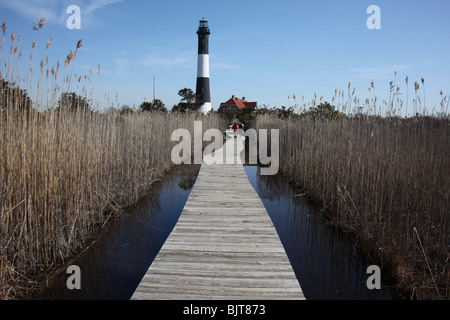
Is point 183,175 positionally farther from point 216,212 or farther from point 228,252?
point 228,252

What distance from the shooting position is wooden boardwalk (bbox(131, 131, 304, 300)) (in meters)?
1.70

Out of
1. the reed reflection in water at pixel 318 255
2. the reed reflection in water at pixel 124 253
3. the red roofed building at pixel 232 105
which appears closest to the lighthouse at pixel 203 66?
the red roofed building at pixel 232 105

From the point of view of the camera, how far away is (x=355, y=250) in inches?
106

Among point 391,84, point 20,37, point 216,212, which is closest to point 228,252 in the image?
point 216,212

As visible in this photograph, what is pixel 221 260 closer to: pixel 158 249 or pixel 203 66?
pixel 158 249

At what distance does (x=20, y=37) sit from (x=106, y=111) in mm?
1806

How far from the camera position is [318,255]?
2.68 m

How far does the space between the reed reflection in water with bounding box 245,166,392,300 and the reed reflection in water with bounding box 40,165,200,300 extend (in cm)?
125

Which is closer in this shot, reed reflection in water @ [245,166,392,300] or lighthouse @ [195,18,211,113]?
reed reflection in water @ [245,166,392,300]

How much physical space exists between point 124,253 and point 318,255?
1.74 metres

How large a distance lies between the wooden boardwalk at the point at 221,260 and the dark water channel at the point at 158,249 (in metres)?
0.32

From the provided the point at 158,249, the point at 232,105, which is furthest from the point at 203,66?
the point at 158,249

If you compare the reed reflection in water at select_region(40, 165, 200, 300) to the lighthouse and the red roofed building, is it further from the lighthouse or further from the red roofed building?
the red roofed building

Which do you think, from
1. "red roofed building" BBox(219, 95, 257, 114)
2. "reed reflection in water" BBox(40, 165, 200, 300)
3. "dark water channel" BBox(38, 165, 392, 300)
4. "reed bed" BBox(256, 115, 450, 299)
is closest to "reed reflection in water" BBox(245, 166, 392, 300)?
"dark water channel" BBox(38, 165, 392, 300)
